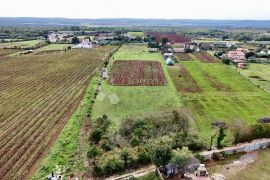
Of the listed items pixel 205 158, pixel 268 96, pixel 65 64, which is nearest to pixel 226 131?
pixel 205 158

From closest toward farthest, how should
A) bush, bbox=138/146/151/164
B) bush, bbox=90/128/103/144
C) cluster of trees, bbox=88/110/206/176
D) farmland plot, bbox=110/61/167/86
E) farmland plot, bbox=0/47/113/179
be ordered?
cluster of trees, bbox=88/110/206/176 < bush, bbox=138/146/151/164 < farmland plot, bbox=0/47/113/179 < bush, bbox=90/128/103/144 < farmland plot, bbox=110/61/167/86

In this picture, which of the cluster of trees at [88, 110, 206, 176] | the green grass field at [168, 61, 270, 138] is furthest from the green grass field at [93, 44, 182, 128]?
the cluster of trees at [88, 110, 206, 176]

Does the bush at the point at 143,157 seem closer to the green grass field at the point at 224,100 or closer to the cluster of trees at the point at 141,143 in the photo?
the cluster of trees at the point at 141,143

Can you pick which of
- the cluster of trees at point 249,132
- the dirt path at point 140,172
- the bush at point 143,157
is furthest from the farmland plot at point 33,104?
the cluster of trees at point 249,132

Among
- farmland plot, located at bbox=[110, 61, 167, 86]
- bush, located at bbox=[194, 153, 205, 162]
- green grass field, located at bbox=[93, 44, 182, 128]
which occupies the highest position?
bush, located at bbox=[194, 153, 205, 162]

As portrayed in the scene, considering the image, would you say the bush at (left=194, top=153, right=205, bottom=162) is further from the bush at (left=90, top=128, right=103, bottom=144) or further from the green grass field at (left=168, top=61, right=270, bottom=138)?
the bush at (left=90, top=128, right=103, bottom=144)

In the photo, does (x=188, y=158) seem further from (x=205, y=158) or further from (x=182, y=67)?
(x=182, y=67)
